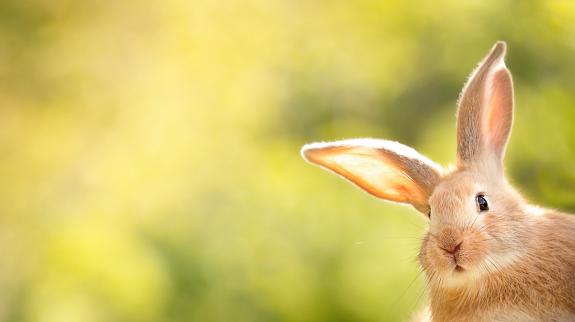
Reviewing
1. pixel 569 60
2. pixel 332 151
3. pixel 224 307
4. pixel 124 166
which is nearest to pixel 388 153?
pixel 332 151

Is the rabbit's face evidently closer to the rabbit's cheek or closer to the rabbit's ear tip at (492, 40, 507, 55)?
the rabbit's cheek

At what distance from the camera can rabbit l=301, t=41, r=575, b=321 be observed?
2650 millimetres

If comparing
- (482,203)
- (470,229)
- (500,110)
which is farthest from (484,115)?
(470,229)

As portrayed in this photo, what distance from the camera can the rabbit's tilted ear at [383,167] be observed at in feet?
9.71

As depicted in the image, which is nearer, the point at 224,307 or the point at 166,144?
the point at 224,307

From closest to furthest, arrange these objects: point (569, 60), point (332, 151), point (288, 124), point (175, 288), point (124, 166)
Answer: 1. point (332, 151)
2. point (569, 60)
3. point (175, 288)
4. point (124, 166)
5. point (288, 124)

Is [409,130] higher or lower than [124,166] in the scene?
higher

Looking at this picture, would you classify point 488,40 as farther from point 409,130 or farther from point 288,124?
point 288,124

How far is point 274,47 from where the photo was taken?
205 inches

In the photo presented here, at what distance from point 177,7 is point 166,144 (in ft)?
2.79

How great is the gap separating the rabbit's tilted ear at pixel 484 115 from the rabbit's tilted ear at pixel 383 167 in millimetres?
110

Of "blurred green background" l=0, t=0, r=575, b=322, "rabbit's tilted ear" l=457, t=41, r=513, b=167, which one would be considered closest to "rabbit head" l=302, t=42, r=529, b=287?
"rabbit's tilted ear" l=457, t=41, r=513, b=167

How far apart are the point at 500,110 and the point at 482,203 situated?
0.36m

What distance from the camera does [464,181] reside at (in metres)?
2.85
